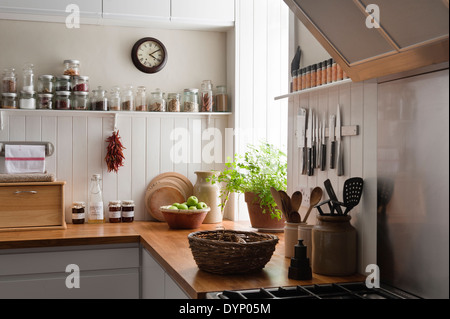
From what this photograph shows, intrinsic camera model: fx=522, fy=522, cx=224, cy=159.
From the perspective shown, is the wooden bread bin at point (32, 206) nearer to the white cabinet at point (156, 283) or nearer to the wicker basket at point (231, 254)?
the white cabinet at point (156, 283)

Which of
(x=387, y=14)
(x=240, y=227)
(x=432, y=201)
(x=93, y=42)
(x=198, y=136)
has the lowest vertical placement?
(x=240, y=227)

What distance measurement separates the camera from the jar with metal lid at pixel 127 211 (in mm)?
3270

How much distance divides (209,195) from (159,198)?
0.33m

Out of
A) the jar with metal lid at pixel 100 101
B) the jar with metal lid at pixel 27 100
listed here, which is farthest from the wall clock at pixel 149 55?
the jar with metal lid at pixel 27 100

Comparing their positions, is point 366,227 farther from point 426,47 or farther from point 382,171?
point 426,47

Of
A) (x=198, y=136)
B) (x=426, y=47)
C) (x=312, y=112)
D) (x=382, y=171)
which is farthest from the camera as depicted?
(x=198, y=136)

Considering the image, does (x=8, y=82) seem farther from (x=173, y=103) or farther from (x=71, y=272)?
(x=71, y=272)

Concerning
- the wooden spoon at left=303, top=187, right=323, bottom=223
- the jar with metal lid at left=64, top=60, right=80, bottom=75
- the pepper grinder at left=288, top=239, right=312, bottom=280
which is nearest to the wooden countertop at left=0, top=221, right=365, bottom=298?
the pepper grinder at left=288, top=239, right=312, bottom=280

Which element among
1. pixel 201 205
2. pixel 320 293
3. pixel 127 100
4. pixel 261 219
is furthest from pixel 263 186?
pixel 320 293

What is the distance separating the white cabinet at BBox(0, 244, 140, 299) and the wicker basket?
0.99m

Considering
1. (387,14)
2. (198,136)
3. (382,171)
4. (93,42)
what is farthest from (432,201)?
(93,42)

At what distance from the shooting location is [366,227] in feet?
6.13

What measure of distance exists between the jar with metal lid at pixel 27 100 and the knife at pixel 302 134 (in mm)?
1639

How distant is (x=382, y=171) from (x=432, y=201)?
27 centimetres
